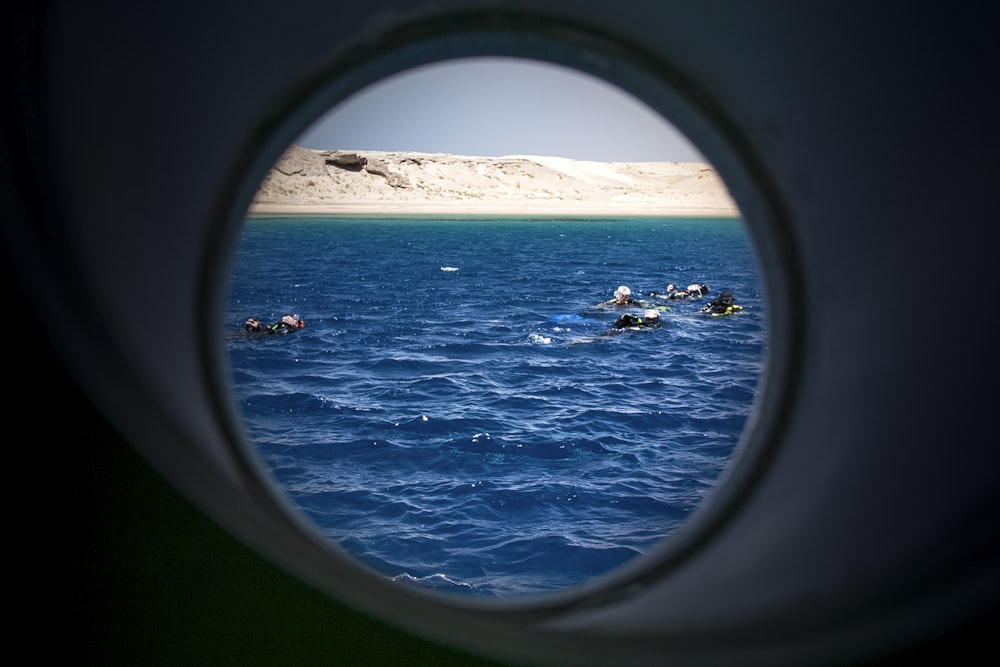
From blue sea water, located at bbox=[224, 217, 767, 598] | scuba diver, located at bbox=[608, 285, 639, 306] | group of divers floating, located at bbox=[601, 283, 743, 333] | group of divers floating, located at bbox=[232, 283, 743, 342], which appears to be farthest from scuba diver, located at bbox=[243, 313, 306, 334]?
scuba diver, located at bbox=[608, 285, 639, 306]

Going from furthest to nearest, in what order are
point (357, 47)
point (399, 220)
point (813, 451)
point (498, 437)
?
point (399, 220), point (498, 437), point (357, 47), point (813, 451)

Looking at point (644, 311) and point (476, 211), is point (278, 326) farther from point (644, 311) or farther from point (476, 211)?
point (476, 211)

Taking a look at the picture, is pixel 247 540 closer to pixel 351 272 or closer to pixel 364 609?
pixel 364 609

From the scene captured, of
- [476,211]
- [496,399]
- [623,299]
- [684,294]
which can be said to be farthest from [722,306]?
[476,211]

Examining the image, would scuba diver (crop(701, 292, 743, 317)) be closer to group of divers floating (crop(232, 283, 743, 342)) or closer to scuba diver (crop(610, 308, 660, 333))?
group of divers floating (crop(232, 283, 743, 342))

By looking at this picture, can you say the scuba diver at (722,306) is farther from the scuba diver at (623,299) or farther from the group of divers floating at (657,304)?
the scuba diver at (623,299)

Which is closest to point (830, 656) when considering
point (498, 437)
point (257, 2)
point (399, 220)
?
point (257, 2)
